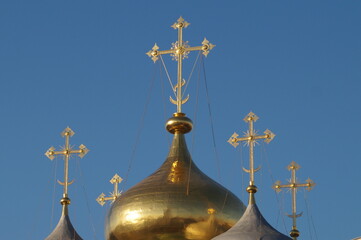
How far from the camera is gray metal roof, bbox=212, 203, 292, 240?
2967 cm

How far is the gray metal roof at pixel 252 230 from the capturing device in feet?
97.3

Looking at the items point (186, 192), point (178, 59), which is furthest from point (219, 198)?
point (178, 59)

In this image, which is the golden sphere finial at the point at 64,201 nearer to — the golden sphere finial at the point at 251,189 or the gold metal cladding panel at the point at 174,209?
the gold metal cladding panel at the point at 174,209

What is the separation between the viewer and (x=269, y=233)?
2981cm

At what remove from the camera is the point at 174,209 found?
Answer: 31.5m

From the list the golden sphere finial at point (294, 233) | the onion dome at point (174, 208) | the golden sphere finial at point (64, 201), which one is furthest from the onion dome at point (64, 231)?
the golden sphere finial at point (294, 233)

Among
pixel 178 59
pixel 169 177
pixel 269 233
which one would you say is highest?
pixel 178 59

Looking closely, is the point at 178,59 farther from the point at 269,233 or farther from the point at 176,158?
the point at 269,233

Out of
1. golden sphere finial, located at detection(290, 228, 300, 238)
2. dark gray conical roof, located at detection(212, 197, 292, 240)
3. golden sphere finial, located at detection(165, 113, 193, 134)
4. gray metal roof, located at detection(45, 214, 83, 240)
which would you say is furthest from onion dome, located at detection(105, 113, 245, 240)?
golden sphere finial, located at detection(290, 228, 300, 238)

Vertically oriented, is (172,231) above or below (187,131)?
below

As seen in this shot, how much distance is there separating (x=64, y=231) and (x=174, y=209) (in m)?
2.57

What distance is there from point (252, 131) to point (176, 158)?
6.55ft

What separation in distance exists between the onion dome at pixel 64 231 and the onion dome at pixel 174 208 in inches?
26.8

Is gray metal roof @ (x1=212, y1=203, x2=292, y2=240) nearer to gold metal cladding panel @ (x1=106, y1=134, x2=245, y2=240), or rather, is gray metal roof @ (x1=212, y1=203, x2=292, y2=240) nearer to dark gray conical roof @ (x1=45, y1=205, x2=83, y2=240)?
gold metal cladding panel @ (x1=106, y1=134, x2=245, y2=240)
